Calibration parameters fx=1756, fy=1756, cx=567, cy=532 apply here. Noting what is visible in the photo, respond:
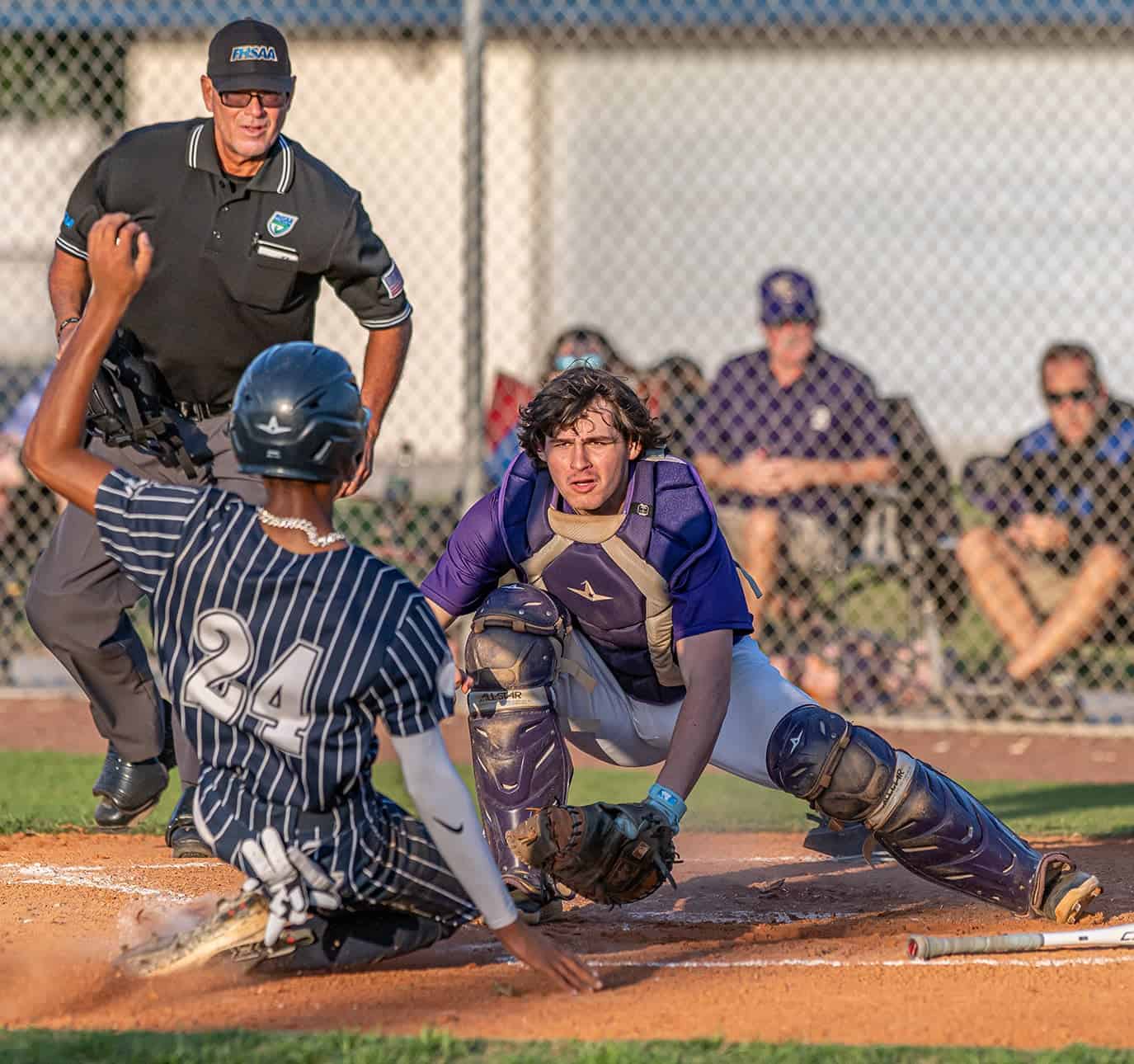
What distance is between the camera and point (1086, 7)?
468 inches

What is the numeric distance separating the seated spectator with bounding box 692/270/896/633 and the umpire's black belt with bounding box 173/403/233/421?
3325mm

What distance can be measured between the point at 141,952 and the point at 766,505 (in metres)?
4.76

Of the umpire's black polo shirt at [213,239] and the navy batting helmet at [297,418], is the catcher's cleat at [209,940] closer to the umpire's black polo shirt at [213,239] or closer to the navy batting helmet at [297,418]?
the navy batting helmet at [297,418]

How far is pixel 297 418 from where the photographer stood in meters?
3.12

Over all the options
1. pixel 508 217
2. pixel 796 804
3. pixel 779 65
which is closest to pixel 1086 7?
pixel 779 65

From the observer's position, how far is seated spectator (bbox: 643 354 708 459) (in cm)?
815

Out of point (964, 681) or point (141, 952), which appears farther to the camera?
point (964, 681)

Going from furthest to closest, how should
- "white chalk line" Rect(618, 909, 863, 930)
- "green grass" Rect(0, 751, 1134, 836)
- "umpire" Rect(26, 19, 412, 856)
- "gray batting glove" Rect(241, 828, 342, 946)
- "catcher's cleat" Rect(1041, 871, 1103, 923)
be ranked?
"green grass" Rect(0, 751, 1134, 836) → "umpire" Rect(26, 19, 412, 856) → "white chalk line" Rect(618, 909, 863, 930) → "catcher's cleat" Rect(1041, 871, 1103, 923) → "gray batting glove" Rect(241, 828, 342, 946)

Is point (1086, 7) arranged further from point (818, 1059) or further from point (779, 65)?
point (818, 1059)

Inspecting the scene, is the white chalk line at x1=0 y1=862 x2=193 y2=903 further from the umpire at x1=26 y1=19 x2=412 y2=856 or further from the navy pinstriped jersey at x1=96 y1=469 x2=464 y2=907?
the navy pinstriped jersey at x1=96 y1=469 x2=464 y2=907

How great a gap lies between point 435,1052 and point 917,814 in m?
1.41

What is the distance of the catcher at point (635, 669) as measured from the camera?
3912 millimetres

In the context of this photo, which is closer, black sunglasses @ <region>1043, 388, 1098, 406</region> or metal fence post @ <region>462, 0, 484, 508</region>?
metal fence post @ <region>462, 0, 484, 508</region>

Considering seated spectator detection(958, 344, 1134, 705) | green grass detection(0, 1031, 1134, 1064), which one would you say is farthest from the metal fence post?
green grass detection(0, 1031, 1134, 1064)
